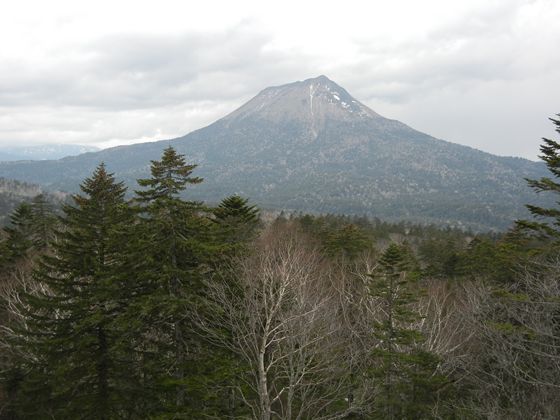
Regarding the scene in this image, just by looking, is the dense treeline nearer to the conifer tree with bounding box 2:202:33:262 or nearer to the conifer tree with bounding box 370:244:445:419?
the conifer tree with bounding box 370:244:445:419

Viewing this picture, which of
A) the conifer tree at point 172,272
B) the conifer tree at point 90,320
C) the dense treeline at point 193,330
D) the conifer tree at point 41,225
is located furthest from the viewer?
the conifer tree at point 41,225

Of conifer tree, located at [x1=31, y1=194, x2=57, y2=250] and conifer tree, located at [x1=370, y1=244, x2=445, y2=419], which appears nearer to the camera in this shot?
conifer tree, located at [x1=370, y1=244, x2=445, y2=419]

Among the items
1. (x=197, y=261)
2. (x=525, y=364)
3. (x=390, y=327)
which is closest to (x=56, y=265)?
(x=197, y=261)

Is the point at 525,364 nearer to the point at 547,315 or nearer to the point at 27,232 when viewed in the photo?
the point at 547,315

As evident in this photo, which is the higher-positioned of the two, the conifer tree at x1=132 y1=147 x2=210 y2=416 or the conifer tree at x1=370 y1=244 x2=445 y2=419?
the conifer tree at x1=132 y1=147 x2=210 y2=416

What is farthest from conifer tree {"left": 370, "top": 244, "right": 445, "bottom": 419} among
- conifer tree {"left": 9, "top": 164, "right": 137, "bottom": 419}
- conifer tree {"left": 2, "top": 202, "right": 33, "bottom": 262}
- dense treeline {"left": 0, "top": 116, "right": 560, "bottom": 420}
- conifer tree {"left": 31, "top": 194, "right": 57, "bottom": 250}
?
conifer tree {"left": 31, "top": 194, "right": 57, "bottom": 250}

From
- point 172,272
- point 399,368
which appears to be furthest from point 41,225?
point 399,368

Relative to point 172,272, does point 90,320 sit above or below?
below

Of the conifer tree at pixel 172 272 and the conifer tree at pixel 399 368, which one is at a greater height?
the conifer tree at pixel 172 272

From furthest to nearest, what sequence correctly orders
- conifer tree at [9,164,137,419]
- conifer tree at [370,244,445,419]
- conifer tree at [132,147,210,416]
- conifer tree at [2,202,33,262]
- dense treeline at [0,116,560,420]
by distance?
conifer tree at [2,202,33,262], conifer tree at [370,244,445,419], conifer tree at [9,164,137,419], conifer tree at [132,147,210,416], dense treeline at [0,116,560,420]

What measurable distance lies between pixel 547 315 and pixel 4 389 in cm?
2268

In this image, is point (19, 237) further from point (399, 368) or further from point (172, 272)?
point (399, 368)

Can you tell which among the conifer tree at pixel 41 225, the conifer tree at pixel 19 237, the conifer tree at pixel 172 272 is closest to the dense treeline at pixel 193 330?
the conifer tree at pixel 172 272

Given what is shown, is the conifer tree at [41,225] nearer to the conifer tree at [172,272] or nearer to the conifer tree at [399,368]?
the conifer tree at [172,272]
